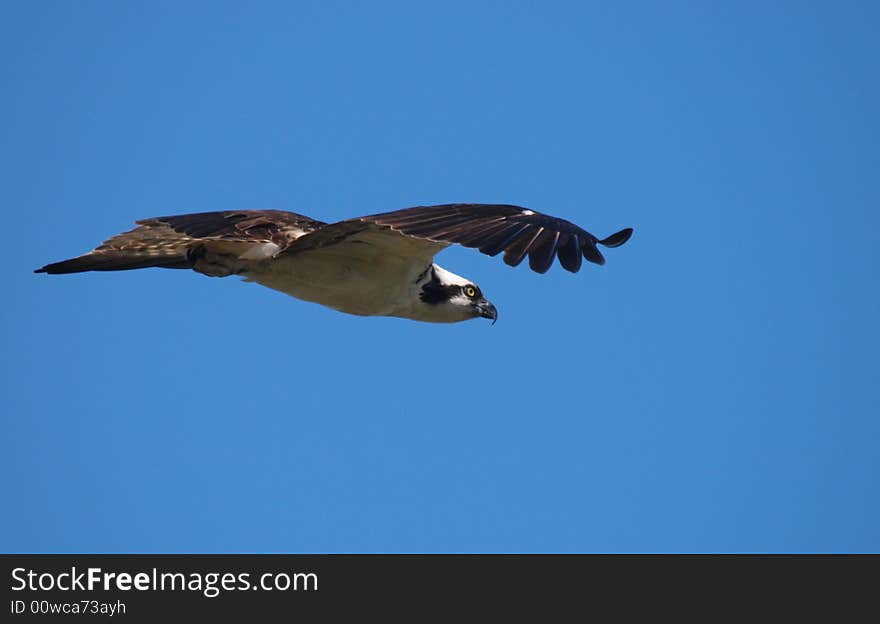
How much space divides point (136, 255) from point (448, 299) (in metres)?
3.38

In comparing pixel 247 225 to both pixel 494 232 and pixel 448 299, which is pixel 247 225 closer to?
pixel 448 299

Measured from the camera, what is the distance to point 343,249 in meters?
14.0

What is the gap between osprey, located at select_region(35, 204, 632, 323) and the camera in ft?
41.7

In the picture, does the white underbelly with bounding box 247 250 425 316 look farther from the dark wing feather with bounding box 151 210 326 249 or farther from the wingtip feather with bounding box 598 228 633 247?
the wingtip feather with bounding box 598 228 633 247

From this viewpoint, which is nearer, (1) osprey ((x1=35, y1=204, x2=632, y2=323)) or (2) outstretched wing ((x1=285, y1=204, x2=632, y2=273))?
(2) outstretched wing ((x1=285, y1=204, x2=632, y2=273))

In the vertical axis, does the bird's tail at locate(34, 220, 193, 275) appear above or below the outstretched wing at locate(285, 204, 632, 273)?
above

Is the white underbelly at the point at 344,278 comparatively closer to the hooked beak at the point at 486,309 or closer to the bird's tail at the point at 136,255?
the bird's tail at the point at 136,255

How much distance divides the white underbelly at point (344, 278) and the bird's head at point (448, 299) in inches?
13.0

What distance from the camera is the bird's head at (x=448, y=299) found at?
1545 cm

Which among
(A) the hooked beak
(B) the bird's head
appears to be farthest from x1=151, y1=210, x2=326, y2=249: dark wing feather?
(A) the hooked beak
